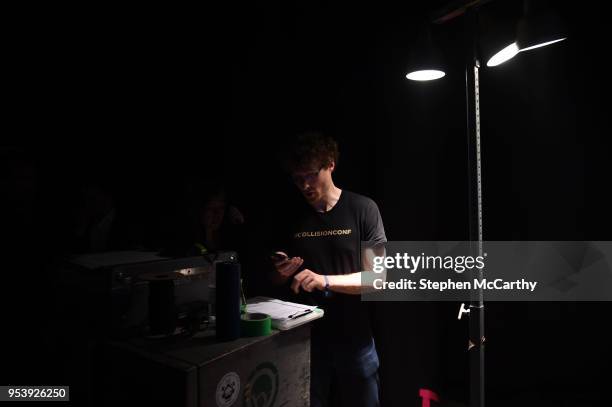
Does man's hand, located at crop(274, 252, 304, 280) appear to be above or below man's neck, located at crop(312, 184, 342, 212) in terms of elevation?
below

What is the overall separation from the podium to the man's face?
0.91m

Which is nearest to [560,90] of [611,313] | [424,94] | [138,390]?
[424,94]

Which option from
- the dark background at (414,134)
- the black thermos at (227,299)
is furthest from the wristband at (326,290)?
the black thermos at (227,299)

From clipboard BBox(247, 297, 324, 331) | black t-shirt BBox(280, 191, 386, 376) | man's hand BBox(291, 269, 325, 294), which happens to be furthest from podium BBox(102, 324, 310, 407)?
black t-shirt BBox(280, 191, 386, 376)

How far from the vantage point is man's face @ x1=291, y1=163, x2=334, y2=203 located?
6.90 ft

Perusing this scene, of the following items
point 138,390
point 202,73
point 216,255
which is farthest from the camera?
point 202,73

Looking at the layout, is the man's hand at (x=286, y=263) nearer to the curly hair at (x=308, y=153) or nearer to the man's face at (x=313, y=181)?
the man's face at (x=313, y=181)

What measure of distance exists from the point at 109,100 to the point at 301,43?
1.39 meters

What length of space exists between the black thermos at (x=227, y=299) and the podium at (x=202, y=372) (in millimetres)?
40

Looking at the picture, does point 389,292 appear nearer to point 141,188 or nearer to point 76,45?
point 141,188

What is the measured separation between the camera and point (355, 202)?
210 cm

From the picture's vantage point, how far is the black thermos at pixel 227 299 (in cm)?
125

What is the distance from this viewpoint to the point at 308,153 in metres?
2.10

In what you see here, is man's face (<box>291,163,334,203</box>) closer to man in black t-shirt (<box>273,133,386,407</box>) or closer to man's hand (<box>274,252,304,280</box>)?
man in black t-shirt (<box>273,133,386,407</box>)
